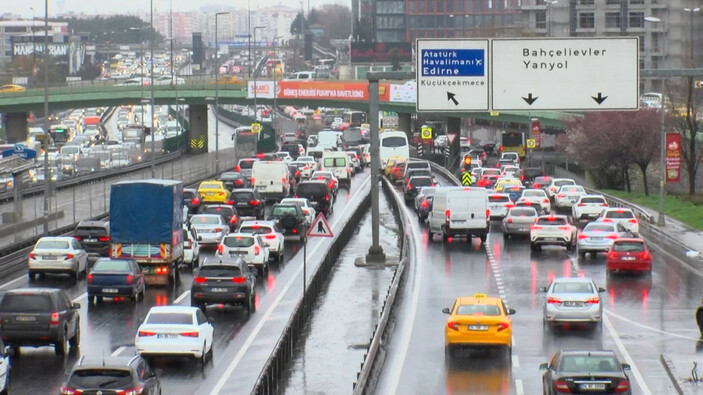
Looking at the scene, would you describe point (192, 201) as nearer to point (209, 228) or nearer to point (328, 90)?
point (209, 228)

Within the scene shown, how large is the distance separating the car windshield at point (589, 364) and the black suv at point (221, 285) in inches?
560

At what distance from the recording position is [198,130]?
12419 cm

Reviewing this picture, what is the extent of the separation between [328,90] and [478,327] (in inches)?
3668

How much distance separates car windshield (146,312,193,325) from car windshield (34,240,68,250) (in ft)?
52.9

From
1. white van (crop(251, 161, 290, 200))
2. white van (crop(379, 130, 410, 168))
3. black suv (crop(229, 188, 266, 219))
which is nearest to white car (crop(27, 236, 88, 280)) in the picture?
black suv (crop(229, 188, 266, 219))

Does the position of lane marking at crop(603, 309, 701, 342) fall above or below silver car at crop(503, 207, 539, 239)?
below

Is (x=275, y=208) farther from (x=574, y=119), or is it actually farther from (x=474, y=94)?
(x=574, y=119)

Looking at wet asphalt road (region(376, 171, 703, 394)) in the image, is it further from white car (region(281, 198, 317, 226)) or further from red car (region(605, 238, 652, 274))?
white car (region(281, 198, 317, 226))

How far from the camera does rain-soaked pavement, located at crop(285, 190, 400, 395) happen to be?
27078 millimetres

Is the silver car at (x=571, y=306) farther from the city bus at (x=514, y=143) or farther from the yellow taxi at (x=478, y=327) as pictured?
the city bus at (x=514, y=143)

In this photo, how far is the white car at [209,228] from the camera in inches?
2055

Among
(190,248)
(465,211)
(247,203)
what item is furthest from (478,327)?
(247,203)

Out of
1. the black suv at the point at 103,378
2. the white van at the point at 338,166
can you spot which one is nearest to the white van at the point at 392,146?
the white van at the point at 338,166

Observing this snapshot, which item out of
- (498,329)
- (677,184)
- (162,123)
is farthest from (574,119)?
(162,123)
